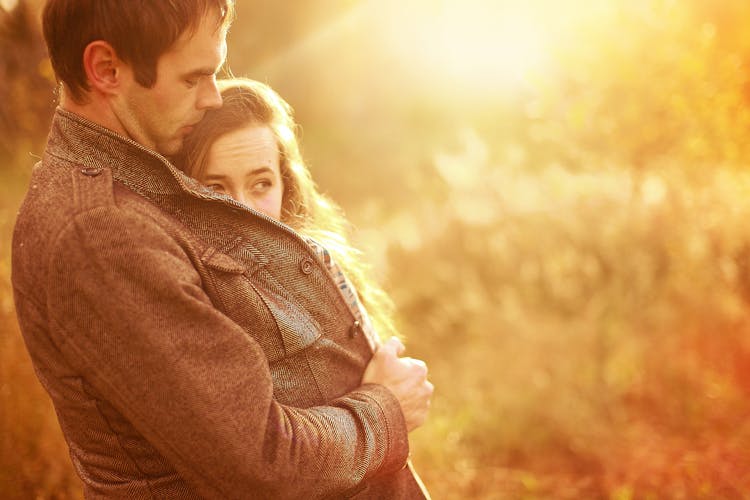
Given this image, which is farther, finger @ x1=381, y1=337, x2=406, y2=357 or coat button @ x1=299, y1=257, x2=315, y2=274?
finger @ x1=381, y1=337, x2=406, y2=357

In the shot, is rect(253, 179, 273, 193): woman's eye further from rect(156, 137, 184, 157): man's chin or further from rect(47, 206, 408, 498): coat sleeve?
rect(47, 206, 408, 498): coat sleeve

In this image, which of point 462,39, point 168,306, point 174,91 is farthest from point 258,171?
point 462,39

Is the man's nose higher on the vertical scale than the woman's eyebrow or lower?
lower

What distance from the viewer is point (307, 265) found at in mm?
1666

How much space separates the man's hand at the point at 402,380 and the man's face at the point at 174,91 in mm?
760

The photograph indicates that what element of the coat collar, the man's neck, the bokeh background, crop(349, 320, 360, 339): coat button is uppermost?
the bokeh background

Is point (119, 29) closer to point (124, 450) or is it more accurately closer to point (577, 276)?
point (124, 450)

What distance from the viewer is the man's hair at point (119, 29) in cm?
138

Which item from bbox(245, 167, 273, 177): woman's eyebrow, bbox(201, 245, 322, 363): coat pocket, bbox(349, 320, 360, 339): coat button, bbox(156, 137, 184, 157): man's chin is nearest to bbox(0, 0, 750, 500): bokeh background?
bbox(245, 167, 273, 177): woman's eyebrow

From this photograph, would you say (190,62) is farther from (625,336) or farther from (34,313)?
(625,336)

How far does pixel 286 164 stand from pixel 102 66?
1.09 metres

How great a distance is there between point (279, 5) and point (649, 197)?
7502 millimetres

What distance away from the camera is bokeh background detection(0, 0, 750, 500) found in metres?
4.04

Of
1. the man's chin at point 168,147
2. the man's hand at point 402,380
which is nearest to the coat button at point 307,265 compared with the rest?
the man's hand at point 402,380
